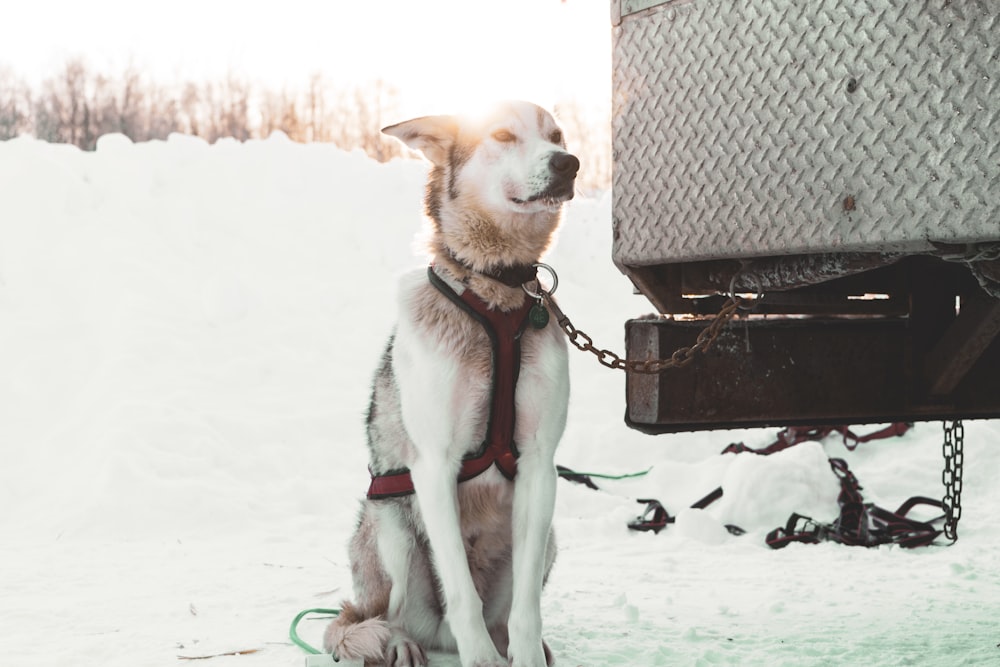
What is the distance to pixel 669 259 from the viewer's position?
2988 mm

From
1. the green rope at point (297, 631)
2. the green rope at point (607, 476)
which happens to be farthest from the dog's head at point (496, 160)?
the green rope at point (607, 476)

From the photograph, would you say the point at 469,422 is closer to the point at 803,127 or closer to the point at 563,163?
the point at 563,163

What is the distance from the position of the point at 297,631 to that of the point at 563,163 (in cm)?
186

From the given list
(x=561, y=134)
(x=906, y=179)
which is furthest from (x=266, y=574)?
(x=906, y=179)

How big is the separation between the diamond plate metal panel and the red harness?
49 cm

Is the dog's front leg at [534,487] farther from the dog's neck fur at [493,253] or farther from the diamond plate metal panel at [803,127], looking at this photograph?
the diamond plate metal panel at [803,127]

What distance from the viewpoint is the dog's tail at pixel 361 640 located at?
9.50ft

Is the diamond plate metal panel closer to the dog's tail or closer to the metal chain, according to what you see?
the metal chain

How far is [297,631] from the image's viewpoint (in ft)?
11.3

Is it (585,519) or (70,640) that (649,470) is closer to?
(585,519)

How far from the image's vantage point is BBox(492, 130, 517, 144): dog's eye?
295 cm

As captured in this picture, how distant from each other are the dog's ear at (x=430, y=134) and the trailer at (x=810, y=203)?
519 millimetres

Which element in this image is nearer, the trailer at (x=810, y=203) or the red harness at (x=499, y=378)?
the trailer at (x=810, y=203)

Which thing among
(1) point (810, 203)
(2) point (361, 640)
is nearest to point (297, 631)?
(2) point (361, 640)
